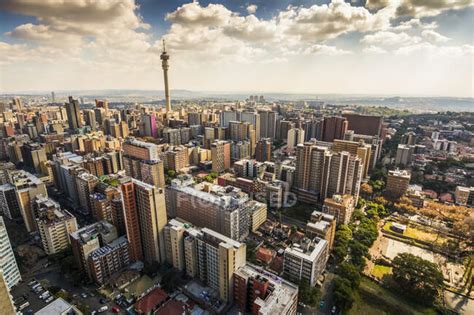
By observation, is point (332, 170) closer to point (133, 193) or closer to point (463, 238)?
point (463, 238)

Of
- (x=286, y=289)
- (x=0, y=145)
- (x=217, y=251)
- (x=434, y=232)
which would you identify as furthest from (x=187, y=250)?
(x=0, y=145)

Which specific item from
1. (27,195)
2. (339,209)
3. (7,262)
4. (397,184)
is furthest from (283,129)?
(7,262)

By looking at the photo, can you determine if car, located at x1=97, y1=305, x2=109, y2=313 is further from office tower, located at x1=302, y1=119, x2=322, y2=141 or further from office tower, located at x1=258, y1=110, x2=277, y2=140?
office tower, located at x1=258, y1=110, x2=277, y2=140

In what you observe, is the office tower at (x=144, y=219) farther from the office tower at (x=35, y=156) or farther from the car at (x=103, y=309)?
the office tower at (x=35, y=156)

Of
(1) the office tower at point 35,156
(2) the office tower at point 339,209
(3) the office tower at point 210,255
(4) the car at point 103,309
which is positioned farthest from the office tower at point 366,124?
(1) the office tower at point 35,156

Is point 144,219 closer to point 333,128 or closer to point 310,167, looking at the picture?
point 310,167

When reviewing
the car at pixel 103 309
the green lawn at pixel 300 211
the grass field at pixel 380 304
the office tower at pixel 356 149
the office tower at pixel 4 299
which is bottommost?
the grass field at pixel 380 304

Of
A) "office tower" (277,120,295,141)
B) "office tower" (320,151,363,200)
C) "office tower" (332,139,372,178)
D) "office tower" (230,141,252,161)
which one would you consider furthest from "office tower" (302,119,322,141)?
"office tower" (320,151,363,200)

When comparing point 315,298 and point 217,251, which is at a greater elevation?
point 217,251
